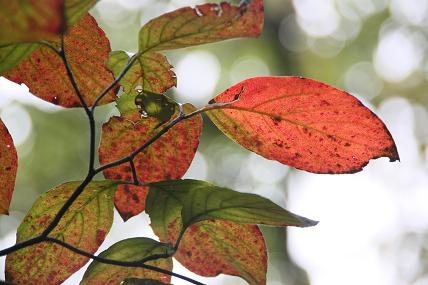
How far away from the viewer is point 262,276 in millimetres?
522

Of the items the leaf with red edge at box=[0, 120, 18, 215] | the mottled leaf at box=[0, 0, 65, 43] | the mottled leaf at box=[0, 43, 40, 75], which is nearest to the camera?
the mottled leaf at box=[0, 0, 65, 43]

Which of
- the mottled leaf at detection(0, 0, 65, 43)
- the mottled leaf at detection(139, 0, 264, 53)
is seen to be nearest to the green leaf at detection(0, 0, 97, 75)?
the mottled leaf at detection(0, 0, 65, 43)

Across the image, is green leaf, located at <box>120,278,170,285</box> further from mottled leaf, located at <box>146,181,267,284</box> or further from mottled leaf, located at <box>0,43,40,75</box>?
mottled leaf, located at <box>0,43,40,75</box>

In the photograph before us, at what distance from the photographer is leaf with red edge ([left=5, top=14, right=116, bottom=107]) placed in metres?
0.51

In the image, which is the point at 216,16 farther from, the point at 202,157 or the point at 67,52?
the point at 202,157

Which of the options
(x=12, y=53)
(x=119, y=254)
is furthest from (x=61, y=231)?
(x=12, y=53)

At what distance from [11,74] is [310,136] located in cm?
25

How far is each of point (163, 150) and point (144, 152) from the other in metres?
0.02

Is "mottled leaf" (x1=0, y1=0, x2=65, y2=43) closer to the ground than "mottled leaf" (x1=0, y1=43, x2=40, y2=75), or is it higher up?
closer to the ground

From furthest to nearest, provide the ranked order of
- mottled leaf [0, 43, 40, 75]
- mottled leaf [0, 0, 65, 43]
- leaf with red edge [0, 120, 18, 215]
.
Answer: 1. leaf with red edge [0, 120, 18, 215]
2. mottled leaf [0, 43, 40, 75]
3. mottled leaf [0, 0, 65, 43]

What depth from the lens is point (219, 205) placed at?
45 centimetres

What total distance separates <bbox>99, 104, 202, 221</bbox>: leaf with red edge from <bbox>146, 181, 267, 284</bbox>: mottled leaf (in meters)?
0.05

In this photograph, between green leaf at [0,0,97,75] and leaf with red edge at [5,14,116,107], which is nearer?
green leaf at [0,0,97,75]

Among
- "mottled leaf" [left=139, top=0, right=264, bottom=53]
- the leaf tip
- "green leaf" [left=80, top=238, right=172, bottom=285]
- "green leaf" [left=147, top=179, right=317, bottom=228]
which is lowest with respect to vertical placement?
"green leaf" [left=80, top=238, right=172, bottom=285]
